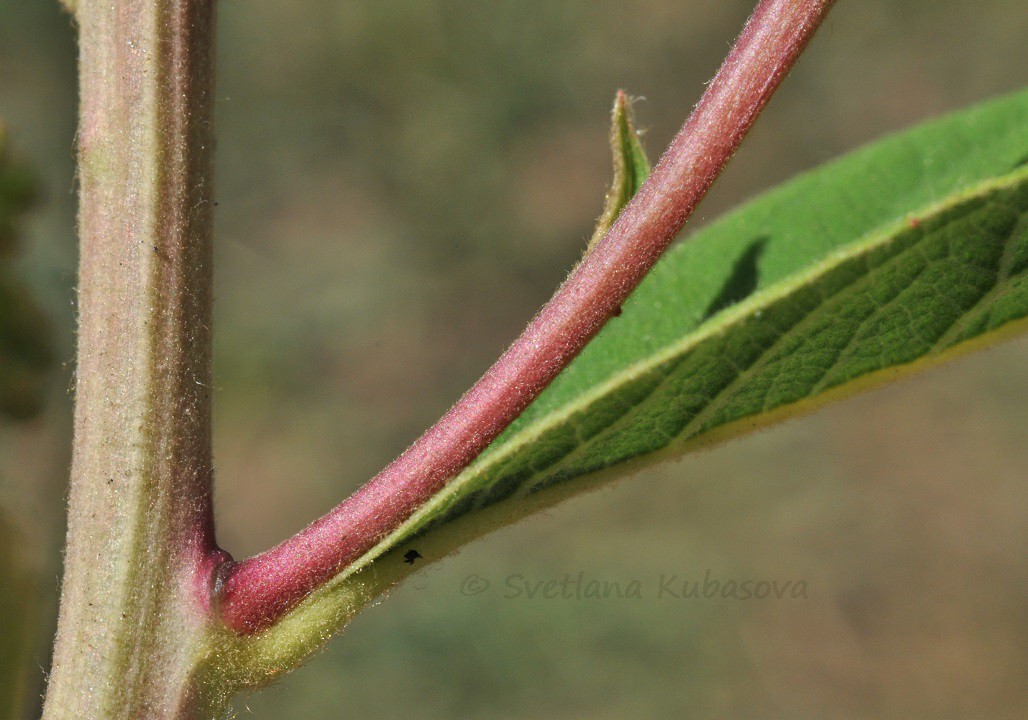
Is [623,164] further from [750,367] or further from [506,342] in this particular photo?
[506,342]

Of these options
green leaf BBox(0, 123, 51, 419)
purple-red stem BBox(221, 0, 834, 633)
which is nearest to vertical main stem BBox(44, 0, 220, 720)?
purple-red stem BBox(221, 0, 834, 633)

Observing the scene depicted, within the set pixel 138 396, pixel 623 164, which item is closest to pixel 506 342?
pixel 623 164

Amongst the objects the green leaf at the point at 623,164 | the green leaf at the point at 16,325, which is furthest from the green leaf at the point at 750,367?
the green leaf at the point at 16,325

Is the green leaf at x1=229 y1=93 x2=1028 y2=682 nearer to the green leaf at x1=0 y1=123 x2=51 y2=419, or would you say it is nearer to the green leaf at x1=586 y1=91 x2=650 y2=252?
the green leaf at x1=586 y1=91 x2=650 y2=252

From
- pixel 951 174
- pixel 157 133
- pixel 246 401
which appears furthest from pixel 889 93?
pixel 157 133

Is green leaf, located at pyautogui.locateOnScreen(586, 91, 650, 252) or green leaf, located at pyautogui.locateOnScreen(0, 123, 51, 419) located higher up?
green leaf, located at pyautogui.locateOnScreen(586, 91, 650, 252)
